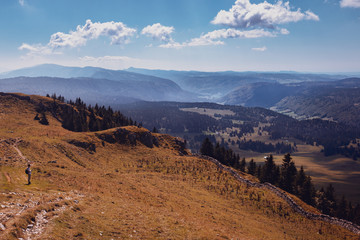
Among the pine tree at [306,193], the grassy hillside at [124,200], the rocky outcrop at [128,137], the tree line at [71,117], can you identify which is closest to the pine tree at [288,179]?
the pine tree at [306,193]

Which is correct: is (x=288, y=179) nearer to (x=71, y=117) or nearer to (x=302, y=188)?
(x=302, y=188)

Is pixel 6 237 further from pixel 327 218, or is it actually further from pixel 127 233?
pixel 327 218

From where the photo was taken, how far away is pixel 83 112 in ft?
477

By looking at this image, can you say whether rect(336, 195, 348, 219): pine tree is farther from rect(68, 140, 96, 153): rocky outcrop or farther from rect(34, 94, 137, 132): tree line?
rect(34, 94, 137, 132): tree line

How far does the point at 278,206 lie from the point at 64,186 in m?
48.6

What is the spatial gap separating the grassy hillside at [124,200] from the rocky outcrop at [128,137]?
4.65 m

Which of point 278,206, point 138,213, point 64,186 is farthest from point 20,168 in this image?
point 278,206

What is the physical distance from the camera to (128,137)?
98.8 metres

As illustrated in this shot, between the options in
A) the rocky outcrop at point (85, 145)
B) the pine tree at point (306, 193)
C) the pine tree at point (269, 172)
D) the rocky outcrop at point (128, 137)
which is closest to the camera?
the rocky outcrop at point (85, 145)

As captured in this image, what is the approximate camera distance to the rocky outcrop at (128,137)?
92.0 m

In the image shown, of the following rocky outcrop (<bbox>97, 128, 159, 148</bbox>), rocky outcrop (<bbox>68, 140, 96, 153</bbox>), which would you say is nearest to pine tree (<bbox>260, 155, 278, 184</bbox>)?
rocky outcrop (<bbox>97, 128, 159, 148</bbox>)

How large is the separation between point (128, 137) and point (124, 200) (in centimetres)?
6572

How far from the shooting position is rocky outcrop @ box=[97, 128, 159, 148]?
92.0m

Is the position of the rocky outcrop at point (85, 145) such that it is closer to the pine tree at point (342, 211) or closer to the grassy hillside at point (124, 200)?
the grassy hillside at point (124, 200)
